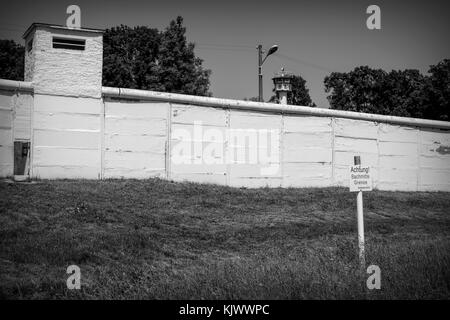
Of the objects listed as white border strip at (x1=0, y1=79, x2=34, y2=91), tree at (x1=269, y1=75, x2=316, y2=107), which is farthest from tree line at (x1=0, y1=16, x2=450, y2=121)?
white border strip at (x1=0, y1=79, x2=34, y2=91)

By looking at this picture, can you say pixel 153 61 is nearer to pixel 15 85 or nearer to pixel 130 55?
pixel 130 55

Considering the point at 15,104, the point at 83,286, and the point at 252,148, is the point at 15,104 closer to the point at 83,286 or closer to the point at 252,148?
the point at 252,148

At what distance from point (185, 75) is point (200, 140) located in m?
26.8

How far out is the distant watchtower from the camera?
598 inches

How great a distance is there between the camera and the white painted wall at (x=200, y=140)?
14930mm

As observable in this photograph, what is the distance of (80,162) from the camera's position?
50.1ft

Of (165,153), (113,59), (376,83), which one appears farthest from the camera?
(376,83)

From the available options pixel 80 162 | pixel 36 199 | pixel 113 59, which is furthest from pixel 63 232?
pixel 113 59

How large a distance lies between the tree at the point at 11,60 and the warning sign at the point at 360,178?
41.6 metres

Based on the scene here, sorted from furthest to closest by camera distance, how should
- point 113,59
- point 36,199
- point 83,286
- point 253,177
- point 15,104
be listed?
point 113,59 → point 253,177 → point 15,104 → point 36,199 → point 83,286

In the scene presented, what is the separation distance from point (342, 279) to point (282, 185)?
11810 millimetres

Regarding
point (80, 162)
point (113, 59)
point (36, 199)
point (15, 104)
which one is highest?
point (113, 59)

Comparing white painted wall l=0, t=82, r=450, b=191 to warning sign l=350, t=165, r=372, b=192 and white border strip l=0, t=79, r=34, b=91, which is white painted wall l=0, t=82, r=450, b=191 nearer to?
white border strip l=0, t=79, r=34, b=91

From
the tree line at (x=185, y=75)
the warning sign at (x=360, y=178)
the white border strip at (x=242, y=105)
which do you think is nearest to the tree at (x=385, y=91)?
the tree line at (x=185, y=75)
